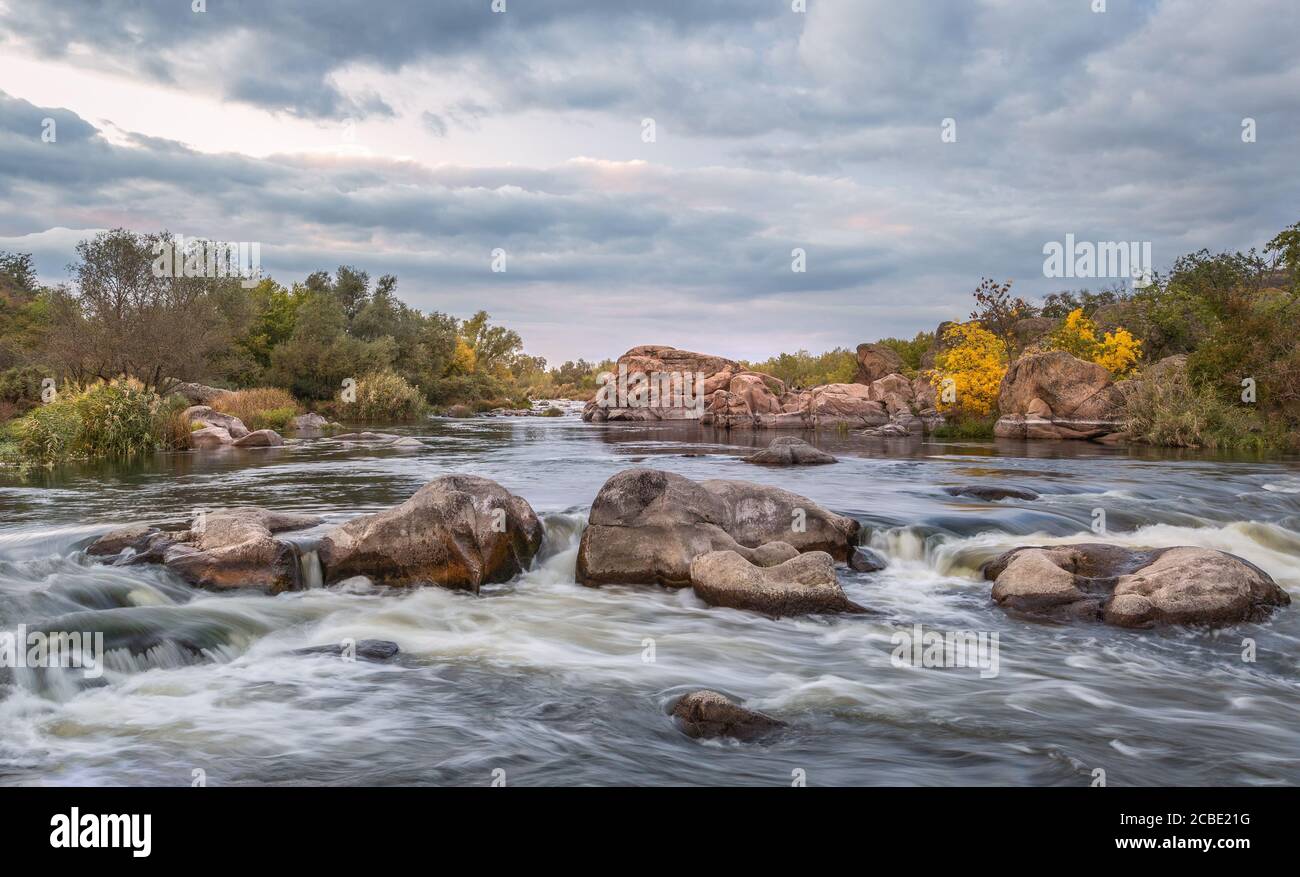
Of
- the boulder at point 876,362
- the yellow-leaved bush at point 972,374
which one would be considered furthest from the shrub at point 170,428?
the boulder at point 876,362

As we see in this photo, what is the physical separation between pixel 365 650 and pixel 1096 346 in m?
40.9

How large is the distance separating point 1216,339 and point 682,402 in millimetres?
39106

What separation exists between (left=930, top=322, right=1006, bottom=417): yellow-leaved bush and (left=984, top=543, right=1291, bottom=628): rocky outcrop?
30.4m

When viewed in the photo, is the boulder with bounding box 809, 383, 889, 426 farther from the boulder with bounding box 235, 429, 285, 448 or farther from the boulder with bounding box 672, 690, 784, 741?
the boulder with bounding box 672, 690, 784, 741

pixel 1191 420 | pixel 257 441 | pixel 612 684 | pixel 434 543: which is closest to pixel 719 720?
pixel 612 684

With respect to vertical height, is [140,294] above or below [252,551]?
above

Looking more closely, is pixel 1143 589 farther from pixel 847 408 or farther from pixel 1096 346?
pixel 847 408

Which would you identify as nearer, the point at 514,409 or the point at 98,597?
the point at 98,597

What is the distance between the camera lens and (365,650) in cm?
794

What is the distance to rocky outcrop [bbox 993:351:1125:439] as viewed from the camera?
3344 centimetres

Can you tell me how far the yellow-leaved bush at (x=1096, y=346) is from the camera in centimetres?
4003
